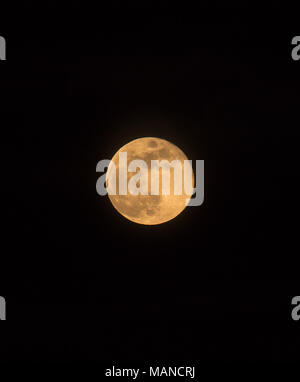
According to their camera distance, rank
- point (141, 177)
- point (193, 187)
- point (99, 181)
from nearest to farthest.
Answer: point (141, 177), point (193, 187), point (99, 181)

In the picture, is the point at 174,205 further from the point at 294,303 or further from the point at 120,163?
the point at 294,303

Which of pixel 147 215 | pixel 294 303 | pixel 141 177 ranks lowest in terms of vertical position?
pixel 294 303

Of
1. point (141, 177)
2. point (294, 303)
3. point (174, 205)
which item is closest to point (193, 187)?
point (174, 205)

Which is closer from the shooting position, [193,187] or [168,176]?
[168,176]

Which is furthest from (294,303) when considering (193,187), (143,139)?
(143,139)

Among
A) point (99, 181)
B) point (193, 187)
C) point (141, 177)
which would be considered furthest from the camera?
point (99, 181)

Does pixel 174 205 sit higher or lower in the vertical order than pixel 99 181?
lower
